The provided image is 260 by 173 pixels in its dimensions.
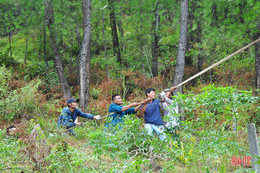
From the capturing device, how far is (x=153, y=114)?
6.03m

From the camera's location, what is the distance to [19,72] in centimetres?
1472

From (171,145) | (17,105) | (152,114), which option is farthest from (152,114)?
(17,105)

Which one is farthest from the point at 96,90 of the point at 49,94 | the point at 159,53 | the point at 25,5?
the point at 25,5

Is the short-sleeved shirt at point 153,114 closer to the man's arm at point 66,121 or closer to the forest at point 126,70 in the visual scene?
the forest at point 126,70

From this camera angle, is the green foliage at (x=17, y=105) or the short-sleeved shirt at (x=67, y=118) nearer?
the short-sleeved shirt at (x=67, y=118)

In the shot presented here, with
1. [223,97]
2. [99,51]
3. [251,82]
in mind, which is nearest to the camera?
[223,97]

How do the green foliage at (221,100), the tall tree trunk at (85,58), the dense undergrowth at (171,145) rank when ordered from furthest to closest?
the tall tree trunk at (85,58)
the dense undergrowth at (171,145)
the green foliage at (221,100)

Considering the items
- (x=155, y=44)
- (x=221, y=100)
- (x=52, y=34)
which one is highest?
(x=52, y=34)

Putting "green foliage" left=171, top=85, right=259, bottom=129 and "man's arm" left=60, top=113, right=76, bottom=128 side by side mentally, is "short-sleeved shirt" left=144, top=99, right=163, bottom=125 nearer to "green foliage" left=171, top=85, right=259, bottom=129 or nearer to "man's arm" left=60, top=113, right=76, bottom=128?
"man's arm" left=60, top=113, right=76, bottom=128

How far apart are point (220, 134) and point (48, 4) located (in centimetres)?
1148

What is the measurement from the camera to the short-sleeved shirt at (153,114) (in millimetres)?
5957

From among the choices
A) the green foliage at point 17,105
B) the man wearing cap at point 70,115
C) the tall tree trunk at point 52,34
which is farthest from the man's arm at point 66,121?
the tall tree trunk at point 52,34

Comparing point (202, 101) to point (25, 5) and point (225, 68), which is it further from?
point (25, 5)

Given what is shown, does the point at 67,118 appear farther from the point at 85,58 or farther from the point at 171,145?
the point at 85,58
